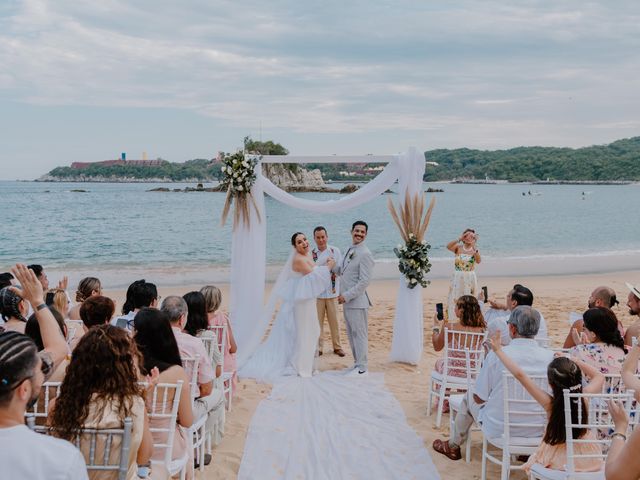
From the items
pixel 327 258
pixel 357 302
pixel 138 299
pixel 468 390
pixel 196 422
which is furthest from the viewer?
pixel 327 258

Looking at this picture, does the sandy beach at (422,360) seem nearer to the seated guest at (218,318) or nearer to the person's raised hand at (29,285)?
the seated guest at (218,318)

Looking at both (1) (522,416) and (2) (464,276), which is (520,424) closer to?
(1) (522,416)

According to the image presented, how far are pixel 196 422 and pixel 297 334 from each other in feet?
10.7

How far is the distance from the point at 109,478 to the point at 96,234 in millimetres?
35227

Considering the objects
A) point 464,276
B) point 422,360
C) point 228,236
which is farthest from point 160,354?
point 228,236

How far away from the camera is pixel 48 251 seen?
97.6ft

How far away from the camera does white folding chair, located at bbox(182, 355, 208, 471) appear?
4355mm

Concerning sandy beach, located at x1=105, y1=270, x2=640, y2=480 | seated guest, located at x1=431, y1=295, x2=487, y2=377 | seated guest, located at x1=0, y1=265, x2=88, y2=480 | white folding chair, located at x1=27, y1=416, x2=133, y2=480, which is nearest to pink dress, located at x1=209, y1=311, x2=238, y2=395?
sandy beach, located at x1=105, y1=270, x2=640, y2=480

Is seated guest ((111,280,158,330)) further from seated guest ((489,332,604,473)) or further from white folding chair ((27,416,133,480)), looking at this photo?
seated guest ((489,332,604,473))

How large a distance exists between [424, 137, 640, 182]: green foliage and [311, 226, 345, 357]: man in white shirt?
303 feet

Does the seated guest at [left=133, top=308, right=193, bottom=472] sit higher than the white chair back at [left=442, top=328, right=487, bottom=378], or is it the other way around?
the seated guest at [left=133, top=308, right=193, bottom=472]

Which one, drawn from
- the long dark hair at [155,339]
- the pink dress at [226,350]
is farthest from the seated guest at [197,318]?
the long dark hair at [155,339]

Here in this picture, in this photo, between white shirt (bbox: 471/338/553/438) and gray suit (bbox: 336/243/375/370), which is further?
gray suit (bbox: 336/243/375/370)

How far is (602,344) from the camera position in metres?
4.51
